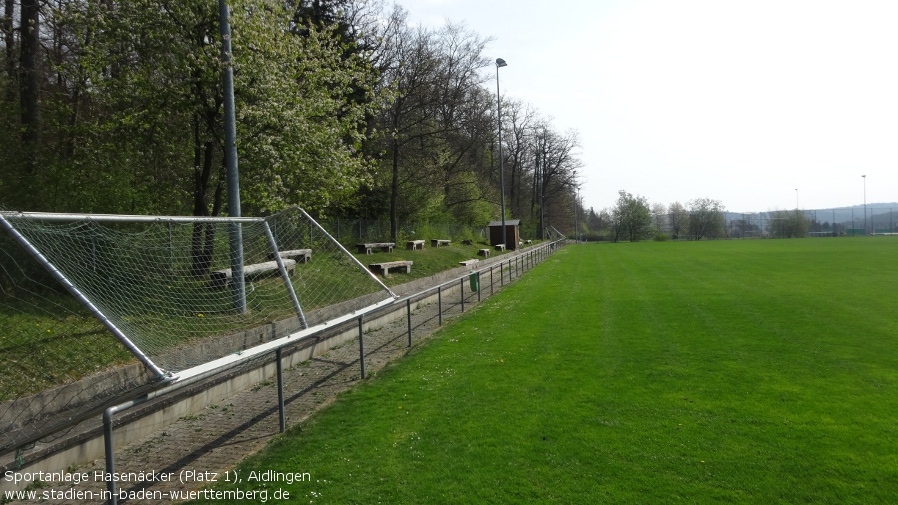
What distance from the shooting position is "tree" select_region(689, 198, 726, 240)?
94750 mm

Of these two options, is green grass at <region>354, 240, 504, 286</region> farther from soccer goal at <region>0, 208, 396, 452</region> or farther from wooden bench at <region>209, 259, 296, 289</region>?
soccer goal at <region>0, 208, 396, 452</region>

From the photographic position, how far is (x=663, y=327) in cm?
1087

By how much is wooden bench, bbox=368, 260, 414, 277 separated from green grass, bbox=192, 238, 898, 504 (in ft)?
23.3

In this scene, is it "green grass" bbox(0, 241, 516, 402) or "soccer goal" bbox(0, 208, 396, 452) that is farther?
"green grass" bbox(0, 241, 516, 402)

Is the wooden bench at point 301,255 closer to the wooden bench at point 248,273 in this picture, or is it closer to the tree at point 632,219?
the wooden bench at point 248,273

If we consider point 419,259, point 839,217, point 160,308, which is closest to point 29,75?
point 160,308

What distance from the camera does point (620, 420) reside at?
222 inches

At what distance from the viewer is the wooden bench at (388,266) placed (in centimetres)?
1778

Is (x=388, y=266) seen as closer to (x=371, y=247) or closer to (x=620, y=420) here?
(x=371, y=247)

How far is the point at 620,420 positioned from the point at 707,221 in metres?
97.8

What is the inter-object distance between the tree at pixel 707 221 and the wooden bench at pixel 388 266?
8441 centimetres

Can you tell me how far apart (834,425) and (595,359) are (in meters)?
3.27

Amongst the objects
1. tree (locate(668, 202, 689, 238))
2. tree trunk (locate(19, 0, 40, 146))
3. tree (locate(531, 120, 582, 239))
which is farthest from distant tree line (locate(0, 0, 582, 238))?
tree (locate(668, 202, 689, 238))

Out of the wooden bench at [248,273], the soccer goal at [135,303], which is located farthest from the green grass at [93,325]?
the wooden bench at [248,273]
